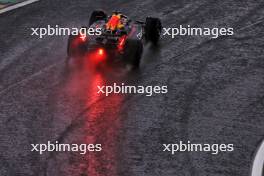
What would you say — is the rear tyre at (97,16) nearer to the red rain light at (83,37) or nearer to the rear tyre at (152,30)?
the rear tyre at (152,30)

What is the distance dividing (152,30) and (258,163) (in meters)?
7.13

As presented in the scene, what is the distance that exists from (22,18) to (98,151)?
30.1 ft

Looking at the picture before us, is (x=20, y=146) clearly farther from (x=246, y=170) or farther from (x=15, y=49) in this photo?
(x=15, y=49)

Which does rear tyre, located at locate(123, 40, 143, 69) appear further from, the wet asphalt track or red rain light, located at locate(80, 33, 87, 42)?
red rain light, located at locate(80, 33, 87, 42)

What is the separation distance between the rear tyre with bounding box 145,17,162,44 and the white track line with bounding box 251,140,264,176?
6.46m

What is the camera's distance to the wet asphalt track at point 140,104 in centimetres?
1434

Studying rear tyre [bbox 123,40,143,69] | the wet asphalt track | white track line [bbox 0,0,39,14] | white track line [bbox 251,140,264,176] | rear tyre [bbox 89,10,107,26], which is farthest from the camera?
white track line [bbox 0,0,39,14]

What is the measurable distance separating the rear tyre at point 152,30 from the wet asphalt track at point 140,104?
0.33 metres

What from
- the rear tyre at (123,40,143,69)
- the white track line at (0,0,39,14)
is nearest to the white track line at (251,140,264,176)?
the rear tyre at (123,40,143,69)

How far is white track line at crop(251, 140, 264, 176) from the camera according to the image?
13977 millimetres

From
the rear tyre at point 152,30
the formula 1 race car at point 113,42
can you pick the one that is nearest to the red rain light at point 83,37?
the formula 1 race car at point 113,42

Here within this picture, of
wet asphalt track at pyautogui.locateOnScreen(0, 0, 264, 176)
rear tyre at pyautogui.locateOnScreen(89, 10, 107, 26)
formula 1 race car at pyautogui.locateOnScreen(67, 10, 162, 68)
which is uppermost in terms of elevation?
rear tyre at pyautogui.locateOnScreen(89, 10, 107, 26)

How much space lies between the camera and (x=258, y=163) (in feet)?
47.1

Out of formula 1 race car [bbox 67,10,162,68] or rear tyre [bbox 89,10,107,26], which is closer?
formula 1 race car [bbox 67,10,162,68]
